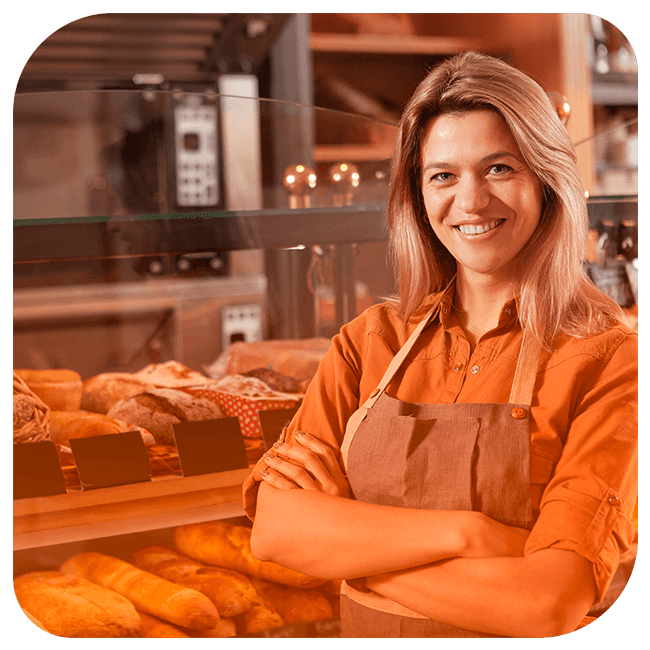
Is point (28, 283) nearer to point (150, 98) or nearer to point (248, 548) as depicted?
point (150, 98)

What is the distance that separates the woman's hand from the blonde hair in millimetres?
293

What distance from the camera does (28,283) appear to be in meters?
0.88

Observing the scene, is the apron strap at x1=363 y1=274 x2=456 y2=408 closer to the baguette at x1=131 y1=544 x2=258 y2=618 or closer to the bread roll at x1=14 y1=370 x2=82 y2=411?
the baguette at x1=131 y1=544 x2=258 y2=618

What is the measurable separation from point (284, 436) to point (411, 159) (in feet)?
1.37

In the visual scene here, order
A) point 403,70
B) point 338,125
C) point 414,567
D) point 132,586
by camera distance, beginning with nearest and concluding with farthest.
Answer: point 414,567 → point 132,586 → point 338,125 → point 403,70

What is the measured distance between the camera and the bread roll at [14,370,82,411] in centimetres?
89

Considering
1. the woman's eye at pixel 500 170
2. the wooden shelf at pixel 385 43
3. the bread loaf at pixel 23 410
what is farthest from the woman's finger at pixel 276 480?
the wooden shelf at pixel 385 43

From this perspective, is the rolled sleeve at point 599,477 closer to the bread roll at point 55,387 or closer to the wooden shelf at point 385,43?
the bread roll at point 55,387

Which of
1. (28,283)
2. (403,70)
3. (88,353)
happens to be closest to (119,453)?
(88,353)

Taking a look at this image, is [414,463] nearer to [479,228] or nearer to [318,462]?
[318,462]

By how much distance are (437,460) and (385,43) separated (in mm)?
1223

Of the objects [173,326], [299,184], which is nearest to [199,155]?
[299,184]

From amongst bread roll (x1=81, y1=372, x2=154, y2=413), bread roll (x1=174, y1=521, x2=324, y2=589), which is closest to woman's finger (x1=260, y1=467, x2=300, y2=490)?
bread roll (x1=174, y1=521, x2=324, y2=589)

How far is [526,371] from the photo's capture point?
78cm
